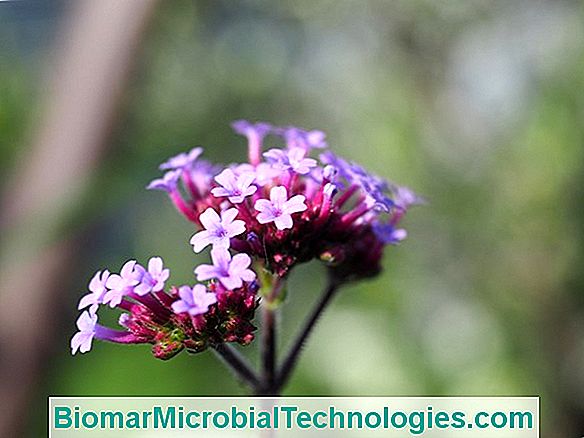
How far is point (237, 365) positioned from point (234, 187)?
166 millimetres

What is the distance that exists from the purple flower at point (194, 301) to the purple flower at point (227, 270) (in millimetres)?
15

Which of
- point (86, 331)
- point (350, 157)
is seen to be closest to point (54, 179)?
point (350, 157)

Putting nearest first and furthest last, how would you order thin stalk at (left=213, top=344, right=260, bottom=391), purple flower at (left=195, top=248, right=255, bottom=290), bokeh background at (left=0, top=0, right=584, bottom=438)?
purple flower at (left=195, top=248, right=255, bottom=290), thin stalk at (left=213, top=344, right=260, bottom=391), bokeh background at (left=0, top=0, right=584, bottom=438)

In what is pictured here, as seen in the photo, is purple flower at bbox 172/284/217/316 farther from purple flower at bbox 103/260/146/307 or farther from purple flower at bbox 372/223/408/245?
purple flower at bbox 372/223/408/245

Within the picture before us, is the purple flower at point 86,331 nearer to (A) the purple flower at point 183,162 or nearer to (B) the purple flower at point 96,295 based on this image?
(B) the purple flower at point 96,295

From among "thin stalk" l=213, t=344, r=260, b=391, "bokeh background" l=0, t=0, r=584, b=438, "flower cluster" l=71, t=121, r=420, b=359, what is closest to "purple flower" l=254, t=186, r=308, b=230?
"flower cluster" l=71, t=121, r=420, b=359

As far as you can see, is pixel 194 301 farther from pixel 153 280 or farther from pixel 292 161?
pixel 292 161

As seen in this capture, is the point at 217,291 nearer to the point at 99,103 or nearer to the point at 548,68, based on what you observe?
the point at 548,68

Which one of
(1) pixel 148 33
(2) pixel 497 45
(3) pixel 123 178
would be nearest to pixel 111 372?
(3) pixel 123 178

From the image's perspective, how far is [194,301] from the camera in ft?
1.97

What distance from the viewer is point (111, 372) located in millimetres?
1567

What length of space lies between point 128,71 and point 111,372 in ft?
2.25

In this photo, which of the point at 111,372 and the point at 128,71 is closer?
the point at 111,372

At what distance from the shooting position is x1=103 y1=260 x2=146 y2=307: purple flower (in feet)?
1.98
